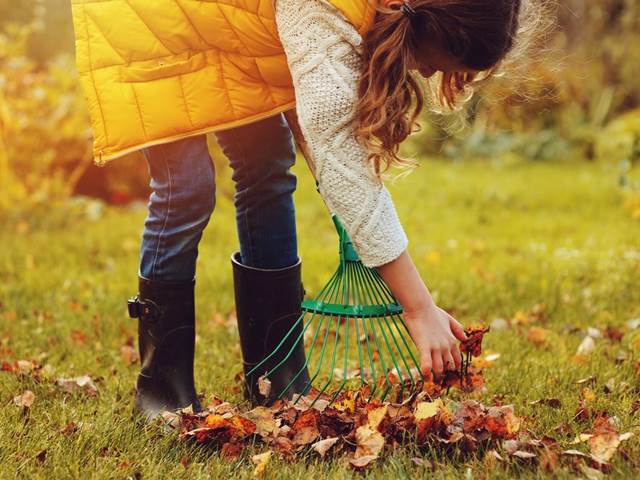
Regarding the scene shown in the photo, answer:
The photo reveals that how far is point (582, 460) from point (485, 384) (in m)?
0.63

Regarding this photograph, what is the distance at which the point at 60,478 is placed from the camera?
168 centimetres

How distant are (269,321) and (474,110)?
0.83 metres

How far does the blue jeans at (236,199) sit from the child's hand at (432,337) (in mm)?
584

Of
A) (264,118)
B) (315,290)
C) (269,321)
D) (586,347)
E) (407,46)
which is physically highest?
(407,46)

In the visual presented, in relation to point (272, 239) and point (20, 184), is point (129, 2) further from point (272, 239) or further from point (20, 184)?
point (20, 184)

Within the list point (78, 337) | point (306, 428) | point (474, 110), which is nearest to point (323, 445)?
point (306, 428)

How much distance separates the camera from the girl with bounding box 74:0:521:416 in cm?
166

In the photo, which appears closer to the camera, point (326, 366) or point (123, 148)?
point (123, 148)

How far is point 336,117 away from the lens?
1657 millimetres

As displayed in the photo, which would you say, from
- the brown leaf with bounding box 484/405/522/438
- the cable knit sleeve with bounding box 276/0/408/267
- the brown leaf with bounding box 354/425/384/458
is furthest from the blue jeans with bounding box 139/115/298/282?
the brown leaf with bounding box 484/405/522/438

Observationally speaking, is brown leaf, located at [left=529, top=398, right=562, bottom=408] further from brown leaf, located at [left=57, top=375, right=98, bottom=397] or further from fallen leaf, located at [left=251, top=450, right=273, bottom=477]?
brown leaf, located at [left=57, top=375, right=98, bottom=397]

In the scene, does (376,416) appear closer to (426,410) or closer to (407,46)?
(426,410)

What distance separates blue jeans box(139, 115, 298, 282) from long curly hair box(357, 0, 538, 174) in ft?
1.60

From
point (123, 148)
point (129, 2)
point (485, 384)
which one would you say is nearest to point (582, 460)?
point (485, 384)
